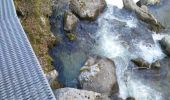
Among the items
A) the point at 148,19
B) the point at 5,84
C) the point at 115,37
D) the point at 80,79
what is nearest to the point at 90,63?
the point at 80,79

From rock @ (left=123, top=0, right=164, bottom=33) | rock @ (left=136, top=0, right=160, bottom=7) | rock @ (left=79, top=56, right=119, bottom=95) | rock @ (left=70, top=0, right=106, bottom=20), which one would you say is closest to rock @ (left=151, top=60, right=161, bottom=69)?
rock @ (left=79, top=56, right=119, bottom=95)

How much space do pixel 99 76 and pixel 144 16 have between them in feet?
11.4

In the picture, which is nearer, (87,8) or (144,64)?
(144,64)

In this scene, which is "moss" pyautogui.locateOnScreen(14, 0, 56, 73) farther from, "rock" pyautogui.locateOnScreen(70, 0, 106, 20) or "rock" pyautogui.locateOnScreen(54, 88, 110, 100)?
"rock" pyautogui.locateOnScreen(54, 88, 110, 100)

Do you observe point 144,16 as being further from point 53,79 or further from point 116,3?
point 53,79

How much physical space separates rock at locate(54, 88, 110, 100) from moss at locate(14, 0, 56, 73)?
94cm

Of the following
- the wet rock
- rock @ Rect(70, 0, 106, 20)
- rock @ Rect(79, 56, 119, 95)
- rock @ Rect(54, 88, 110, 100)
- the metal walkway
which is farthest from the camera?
rock @ Rect(70, 0, 106, 20)

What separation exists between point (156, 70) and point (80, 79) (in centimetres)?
221

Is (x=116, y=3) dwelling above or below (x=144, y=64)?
above

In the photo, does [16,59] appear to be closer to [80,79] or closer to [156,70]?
[80,79]

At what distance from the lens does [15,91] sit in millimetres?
5039

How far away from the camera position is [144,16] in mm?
10945

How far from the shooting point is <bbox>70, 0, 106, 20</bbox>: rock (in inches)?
413

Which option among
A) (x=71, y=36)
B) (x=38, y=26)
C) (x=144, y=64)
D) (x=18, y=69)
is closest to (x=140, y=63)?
(x=144, y=64)
